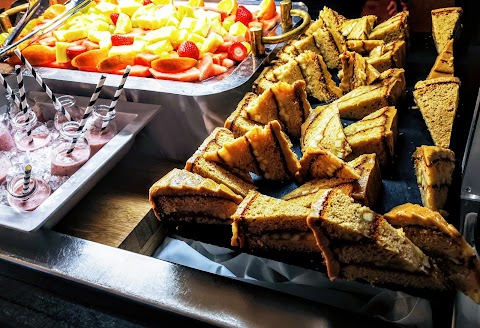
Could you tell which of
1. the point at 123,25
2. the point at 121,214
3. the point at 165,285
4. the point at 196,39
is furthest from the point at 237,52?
the point at 165,285

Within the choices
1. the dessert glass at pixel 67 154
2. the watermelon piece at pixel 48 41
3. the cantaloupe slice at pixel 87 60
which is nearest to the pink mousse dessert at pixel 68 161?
the dessert glass at pixel 67 154

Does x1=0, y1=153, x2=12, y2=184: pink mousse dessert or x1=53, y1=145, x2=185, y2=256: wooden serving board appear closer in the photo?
x1=53, y1=145, x2=185, y2=256: wooden serving board

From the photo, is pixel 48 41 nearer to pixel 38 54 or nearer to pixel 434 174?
pixel 38 54

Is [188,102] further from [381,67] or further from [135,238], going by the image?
[381,67]

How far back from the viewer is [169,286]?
154 cm

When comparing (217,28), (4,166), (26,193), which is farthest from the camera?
(217,28)

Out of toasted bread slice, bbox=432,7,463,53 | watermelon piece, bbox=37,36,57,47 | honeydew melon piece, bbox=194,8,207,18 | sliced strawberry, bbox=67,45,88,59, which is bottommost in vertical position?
watermelon piece, bbox=37,36,57,47

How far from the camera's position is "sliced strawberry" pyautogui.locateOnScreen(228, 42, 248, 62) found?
2.73 metres

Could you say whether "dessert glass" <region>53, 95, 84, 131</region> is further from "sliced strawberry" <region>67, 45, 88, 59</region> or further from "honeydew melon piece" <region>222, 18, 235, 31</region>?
"honeydew melon piece" <region>222, 18, 235, 31</region>

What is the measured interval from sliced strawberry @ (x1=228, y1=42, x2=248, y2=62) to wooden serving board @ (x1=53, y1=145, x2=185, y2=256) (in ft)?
2.38

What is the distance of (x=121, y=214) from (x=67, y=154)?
15.3 inches

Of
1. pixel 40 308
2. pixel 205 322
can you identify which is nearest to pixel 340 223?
pixel 205 322

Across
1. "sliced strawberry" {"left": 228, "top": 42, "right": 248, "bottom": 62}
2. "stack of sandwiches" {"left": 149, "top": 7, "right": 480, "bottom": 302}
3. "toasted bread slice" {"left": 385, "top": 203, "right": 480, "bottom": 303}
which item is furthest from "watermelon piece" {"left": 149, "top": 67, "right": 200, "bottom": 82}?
"toasted bread slice" {"left": 385, "top": 203, "right": 480, "bottom": 303}

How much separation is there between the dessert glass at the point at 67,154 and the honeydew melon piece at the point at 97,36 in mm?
912
